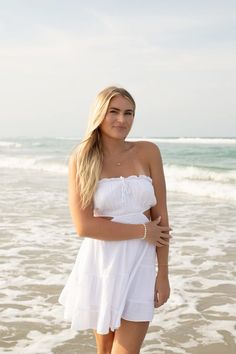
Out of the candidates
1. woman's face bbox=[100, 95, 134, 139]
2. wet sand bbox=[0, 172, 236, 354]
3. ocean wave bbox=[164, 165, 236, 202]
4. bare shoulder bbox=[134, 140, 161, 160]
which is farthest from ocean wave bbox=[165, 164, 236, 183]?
woman's face bbox=[100, 95, 134, 139]

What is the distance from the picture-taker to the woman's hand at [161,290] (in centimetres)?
286

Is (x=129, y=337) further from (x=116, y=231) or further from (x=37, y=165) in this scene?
(x=37, y=165)

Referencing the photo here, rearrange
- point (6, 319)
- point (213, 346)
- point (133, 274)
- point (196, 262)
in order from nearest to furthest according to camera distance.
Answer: point (133, 274), point (213, 346), point (6, 319), point (196, 262)

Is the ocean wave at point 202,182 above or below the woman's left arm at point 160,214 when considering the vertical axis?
below

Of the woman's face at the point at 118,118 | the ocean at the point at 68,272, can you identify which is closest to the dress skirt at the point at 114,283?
the woman's face at the point at 118,118

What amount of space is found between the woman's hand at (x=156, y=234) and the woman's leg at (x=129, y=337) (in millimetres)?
470

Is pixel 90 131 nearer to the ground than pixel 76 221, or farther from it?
farther from it

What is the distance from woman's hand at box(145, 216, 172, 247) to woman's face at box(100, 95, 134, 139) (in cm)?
55

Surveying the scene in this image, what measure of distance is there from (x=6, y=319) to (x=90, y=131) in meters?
2.91

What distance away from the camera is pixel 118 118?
2.86 meters

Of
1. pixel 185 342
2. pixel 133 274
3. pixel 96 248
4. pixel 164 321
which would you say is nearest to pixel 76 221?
pixel 96 248

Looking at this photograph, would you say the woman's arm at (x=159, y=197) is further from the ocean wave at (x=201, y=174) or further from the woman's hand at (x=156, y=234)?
the ocean wave at (x=201, y=174)

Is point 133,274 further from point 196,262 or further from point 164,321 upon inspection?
point 196,262

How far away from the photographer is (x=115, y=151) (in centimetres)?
298
